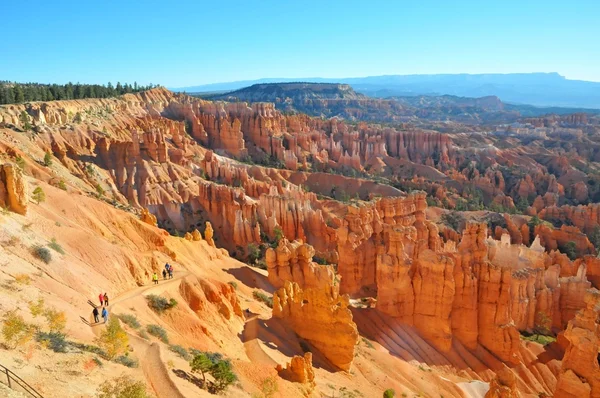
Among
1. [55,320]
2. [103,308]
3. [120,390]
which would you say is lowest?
[103,308]

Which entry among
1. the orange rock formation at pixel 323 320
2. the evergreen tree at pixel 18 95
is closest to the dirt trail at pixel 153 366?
the orange rock formation at pixel 323 320

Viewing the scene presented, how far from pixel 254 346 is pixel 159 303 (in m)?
4.34

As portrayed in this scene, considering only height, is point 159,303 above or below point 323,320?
above

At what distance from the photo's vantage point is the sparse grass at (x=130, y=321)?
1584 cm

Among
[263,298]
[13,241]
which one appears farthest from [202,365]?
[263,298]

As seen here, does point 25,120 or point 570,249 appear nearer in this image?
point 570,249

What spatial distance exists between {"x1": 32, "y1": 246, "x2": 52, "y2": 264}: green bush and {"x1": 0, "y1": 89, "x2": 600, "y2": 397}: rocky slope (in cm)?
42

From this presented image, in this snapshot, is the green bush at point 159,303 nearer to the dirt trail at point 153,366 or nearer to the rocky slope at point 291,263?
the rocky slope at point 291,263

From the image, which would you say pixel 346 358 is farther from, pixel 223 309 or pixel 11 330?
pixel 11 330

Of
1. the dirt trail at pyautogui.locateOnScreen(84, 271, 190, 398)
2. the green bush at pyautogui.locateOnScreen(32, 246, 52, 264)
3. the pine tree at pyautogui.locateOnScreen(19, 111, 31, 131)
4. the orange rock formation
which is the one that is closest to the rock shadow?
the orange rock formation

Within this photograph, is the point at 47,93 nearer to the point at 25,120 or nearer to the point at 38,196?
the point at 25,120

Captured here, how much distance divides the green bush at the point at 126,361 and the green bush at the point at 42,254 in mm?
5965

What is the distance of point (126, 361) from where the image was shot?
13047 mm

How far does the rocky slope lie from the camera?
18.6m
